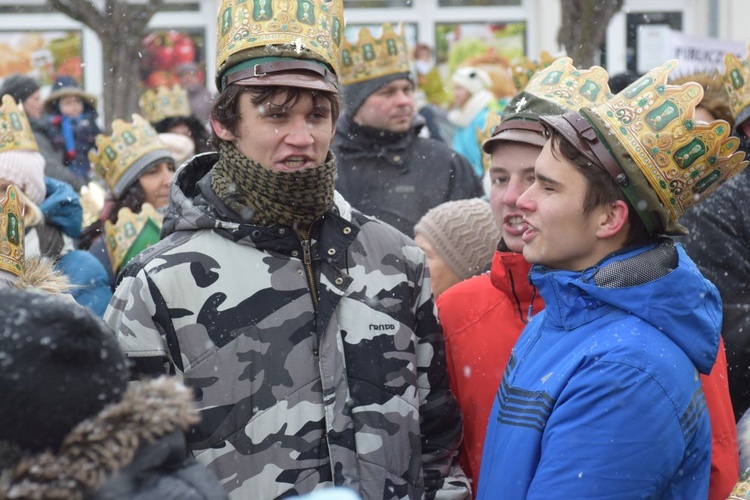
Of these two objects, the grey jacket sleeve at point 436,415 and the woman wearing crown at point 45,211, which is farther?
the woman wearing crown at point 45,211

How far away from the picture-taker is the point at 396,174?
589 cm

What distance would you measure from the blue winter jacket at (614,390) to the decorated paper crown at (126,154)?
3892mm

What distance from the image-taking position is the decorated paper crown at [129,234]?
17.1 feet

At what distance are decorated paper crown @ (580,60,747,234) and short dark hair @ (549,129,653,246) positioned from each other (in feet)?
0.11

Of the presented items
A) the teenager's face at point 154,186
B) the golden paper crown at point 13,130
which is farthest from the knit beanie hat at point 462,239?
the teenager's face at point 154,186

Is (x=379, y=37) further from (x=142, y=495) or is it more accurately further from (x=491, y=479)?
(x=142, y=495)

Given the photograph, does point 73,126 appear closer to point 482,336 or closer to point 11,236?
point 11,236

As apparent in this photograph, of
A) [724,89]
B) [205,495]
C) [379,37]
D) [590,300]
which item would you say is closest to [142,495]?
[205,495]

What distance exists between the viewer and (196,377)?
2746 millimetres

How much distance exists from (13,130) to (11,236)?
184 centimetres

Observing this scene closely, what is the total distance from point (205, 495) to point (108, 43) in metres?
11.2

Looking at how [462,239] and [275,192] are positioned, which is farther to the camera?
[462,239]

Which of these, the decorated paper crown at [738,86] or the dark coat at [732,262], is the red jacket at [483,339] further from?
the decorated paper crown at [738,86]

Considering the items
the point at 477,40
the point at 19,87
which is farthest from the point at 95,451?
the point at 477,40
